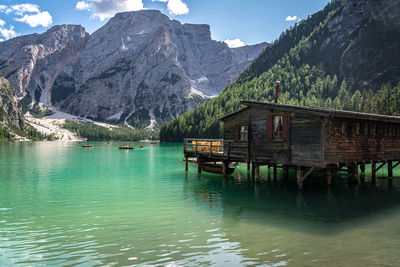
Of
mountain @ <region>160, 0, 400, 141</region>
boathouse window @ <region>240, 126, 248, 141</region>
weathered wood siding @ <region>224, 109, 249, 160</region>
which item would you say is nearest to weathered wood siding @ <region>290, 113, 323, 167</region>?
weathered wood siding @ <region>224, 109, 249, 160</region>

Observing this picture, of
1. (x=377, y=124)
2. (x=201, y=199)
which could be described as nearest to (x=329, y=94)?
(x=377, y=124)

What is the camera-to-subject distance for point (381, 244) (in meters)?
13.9

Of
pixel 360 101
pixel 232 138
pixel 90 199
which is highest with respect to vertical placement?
pixel 360 101

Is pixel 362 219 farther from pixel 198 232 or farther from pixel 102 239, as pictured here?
pixel 102 239

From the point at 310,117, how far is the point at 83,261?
19.8 metres

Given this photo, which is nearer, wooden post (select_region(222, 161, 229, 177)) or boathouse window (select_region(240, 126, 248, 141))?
boathouse window (select_region(240, 126, 248, 141))

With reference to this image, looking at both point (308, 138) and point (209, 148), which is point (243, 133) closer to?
point (209, 148)

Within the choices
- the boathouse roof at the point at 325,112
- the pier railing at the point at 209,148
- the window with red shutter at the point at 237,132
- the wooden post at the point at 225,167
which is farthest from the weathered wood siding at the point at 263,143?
the wooden post at the point at 225,167

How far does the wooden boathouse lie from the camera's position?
80.5ft

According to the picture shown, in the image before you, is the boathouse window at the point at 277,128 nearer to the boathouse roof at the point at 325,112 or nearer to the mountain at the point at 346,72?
the boathouse roof at the point at 325,112

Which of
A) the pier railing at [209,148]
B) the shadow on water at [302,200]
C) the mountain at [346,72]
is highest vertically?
the mountain at [346,72]

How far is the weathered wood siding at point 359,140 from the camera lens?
81.4 feet

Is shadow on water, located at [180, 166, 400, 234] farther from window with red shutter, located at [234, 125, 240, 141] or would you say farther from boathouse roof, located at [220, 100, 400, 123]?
boathouse roof, located at [220, 100, 400, 123]

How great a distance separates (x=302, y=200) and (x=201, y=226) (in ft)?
35.0
